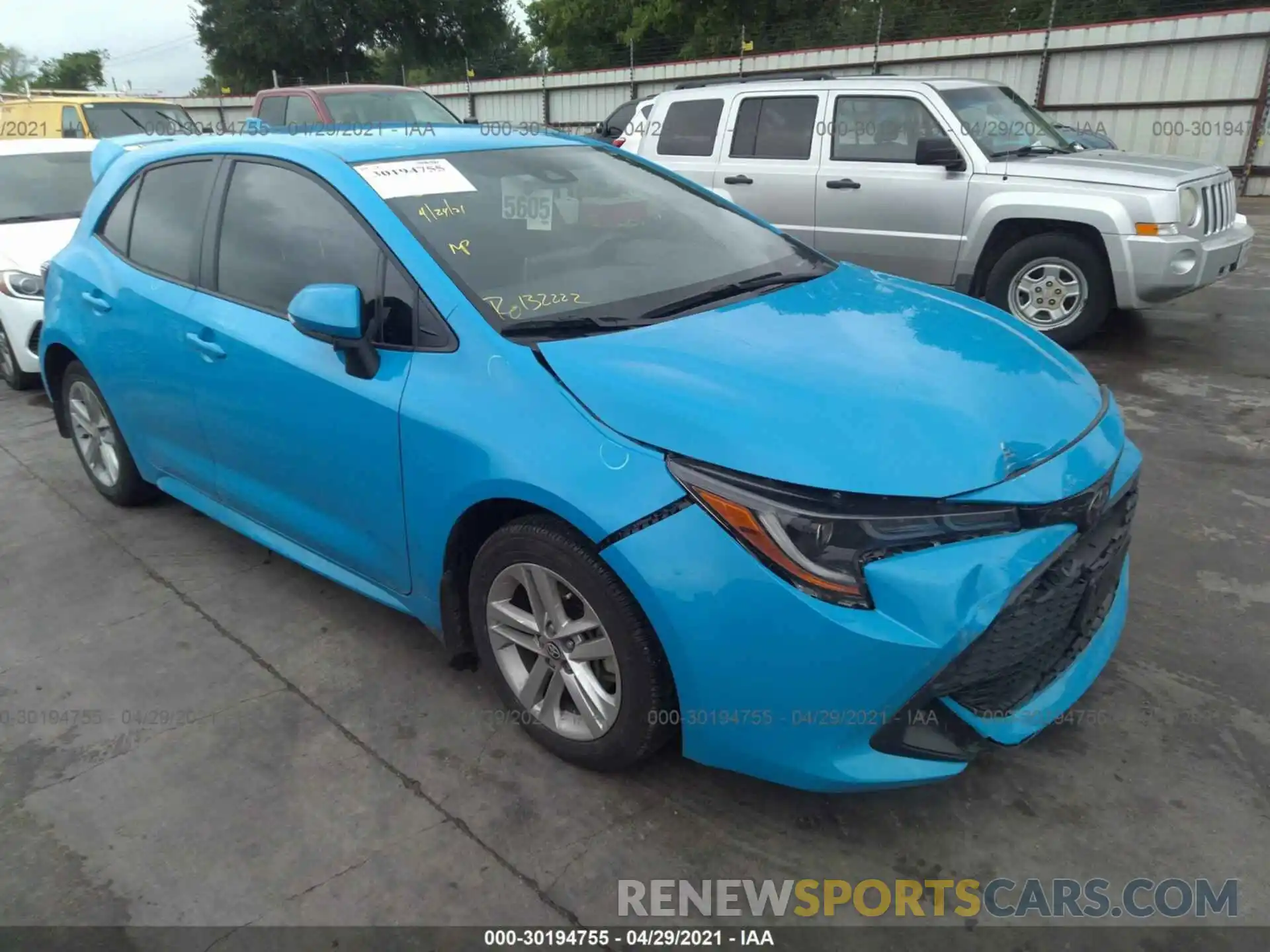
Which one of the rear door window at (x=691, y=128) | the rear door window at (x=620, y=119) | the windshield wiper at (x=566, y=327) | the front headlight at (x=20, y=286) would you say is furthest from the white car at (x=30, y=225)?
the rear door window at (x=620, y=119)

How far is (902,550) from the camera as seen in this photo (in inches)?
80.5

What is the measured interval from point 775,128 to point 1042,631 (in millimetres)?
6068

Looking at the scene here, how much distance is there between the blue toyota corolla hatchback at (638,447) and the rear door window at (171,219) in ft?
0.07

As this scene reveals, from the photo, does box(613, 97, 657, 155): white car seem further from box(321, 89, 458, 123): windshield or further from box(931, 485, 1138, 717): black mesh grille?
box(931, 485, 1138, 717): black mesh grille

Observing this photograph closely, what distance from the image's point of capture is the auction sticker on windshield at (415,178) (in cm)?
286

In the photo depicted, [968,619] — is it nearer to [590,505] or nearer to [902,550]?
[902,550]

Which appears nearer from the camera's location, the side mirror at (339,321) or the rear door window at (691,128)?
the side mirror at (339,321)

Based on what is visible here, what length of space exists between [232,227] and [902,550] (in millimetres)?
2638

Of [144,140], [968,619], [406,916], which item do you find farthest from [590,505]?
[144,140]

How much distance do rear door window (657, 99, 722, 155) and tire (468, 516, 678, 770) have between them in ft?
19.9

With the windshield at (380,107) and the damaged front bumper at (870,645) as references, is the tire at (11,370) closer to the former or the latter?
the windshield at (380,107)

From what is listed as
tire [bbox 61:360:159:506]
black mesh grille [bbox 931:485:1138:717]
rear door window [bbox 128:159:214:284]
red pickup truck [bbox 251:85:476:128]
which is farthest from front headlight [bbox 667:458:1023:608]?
red pickup truck [bbox 251:85:476:128]

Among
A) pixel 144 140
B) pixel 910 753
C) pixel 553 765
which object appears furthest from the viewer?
pixel 144 140

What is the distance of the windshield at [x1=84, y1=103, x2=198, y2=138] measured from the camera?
34.4ft
